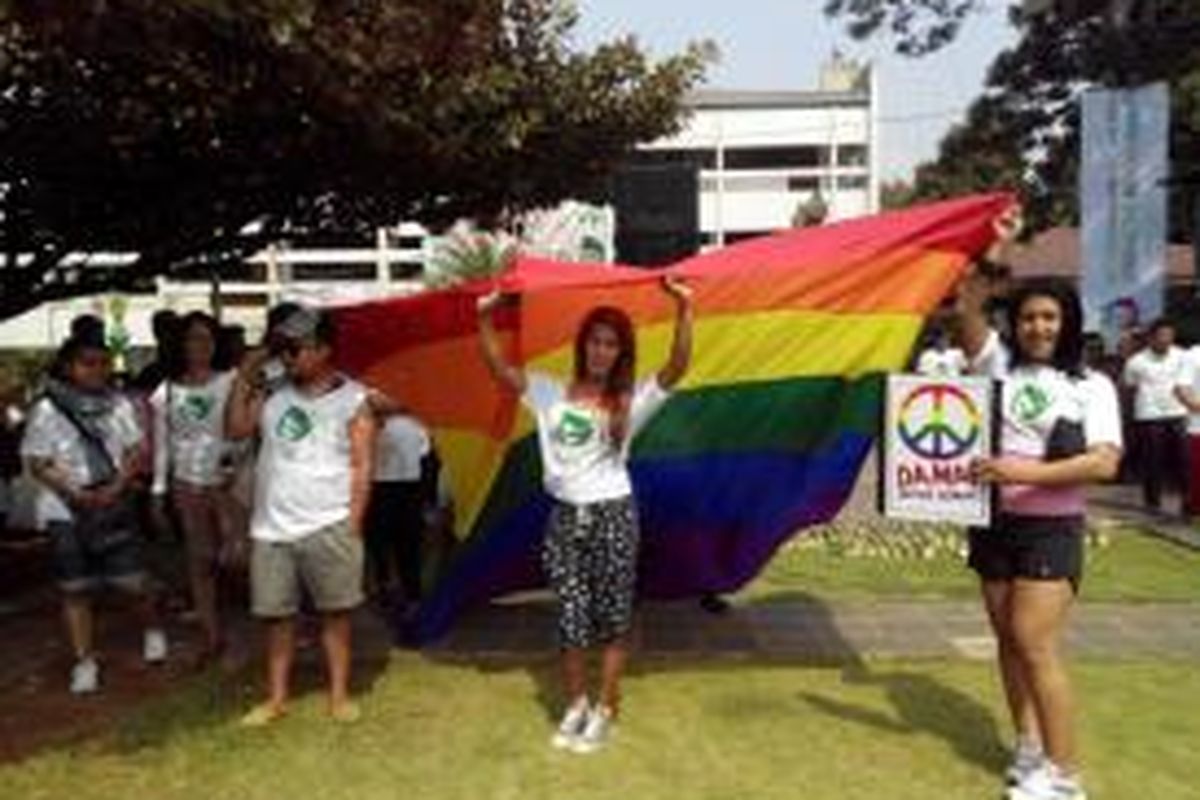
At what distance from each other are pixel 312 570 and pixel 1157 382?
9.72 metres

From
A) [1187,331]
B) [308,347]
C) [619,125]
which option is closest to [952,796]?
[308,347]

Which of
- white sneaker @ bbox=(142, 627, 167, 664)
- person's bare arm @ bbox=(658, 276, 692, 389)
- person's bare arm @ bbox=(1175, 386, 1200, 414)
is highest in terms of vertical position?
person's bare arm @ bbox=(658, 276, 692, 389)

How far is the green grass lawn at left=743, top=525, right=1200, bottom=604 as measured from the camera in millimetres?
11430

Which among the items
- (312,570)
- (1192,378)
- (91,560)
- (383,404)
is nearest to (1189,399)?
(1192,378)

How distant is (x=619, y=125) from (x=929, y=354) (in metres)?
5.23

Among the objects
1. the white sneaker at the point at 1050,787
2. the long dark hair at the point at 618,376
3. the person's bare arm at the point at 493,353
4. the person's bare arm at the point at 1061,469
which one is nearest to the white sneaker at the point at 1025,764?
the white sneaker at the point at 1050,787

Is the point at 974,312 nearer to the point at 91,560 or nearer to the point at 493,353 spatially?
the point at 493,353

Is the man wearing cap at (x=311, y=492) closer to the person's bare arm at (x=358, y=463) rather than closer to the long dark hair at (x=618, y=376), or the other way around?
the person's bare arm at (x=358, y=463)

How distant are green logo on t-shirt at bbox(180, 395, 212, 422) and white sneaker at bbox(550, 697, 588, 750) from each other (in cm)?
261

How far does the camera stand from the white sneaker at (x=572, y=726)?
773cm

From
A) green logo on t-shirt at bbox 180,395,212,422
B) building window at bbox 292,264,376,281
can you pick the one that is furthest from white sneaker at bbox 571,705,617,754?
building window at bbox 292,264,376,281

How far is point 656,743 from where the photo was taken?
307 inches

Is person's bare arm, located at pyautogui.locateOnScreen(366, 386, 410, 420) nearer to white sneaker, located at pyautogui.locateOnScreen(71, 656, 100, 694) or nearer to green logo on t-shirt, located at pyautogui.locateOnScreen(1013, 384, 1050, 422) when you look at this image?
white sneaker, located at pyautogui.locateOnScreen(71, 656, 100, 694)

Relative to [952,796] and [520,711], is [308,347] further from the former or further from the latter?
[952,796]
